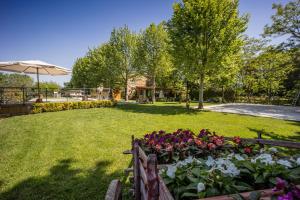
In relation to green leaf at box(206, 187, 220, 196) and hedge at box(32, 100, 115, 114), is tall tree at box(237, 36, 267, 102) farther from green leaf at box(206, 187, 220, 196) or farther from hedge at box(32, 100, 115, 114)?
green leaf at box(206, 187, 220, 196)

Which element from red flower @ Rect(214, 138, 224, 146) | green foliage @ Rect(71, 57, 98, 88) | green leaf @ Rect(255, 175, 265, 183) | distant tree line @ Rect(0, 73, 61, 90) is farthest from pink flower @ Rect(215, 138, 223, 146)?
distant tree line @ Rect(0, 73, 61, 90)

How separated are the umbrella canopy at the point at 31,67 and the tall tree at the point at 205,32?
367 inches

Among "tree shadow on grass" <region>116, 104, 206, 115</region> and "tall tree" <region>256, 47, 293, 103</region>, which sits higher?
"tall tree" <region>256, 47, 293, 103</region>

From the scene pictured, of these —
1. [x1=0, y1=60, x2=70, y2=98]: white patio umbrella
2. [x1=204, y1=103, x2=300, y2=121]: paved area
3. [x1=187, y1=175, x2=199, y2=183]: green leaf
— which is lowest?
[x1=204, y1=103, x2=300, y2=121]: paved area

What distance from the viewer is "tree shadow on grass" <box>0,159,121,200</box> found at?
9.61 feet

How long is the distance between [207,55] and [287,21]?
31.7ft

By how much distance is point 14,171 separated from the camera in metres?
3.69

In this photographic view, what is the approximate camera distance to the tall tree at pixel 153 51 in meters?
21.9

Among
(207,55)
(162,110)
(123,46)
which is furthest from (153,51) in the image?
(162,110)

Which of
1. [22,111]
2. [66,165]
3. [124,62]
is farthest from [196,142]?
[124,62]

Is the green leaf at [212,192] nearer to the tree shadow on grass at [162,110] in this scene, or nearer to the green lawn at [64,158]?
the green lawn at [64,158]

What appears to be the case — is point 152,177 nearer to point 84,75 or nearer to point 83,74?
point 84,75

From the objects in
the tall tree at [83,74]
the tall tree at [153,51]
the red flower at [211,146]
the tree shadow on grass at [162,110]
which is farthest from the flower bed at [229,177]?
the tall tree at [83,74]

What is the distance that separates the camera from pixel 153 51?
22297 mm
